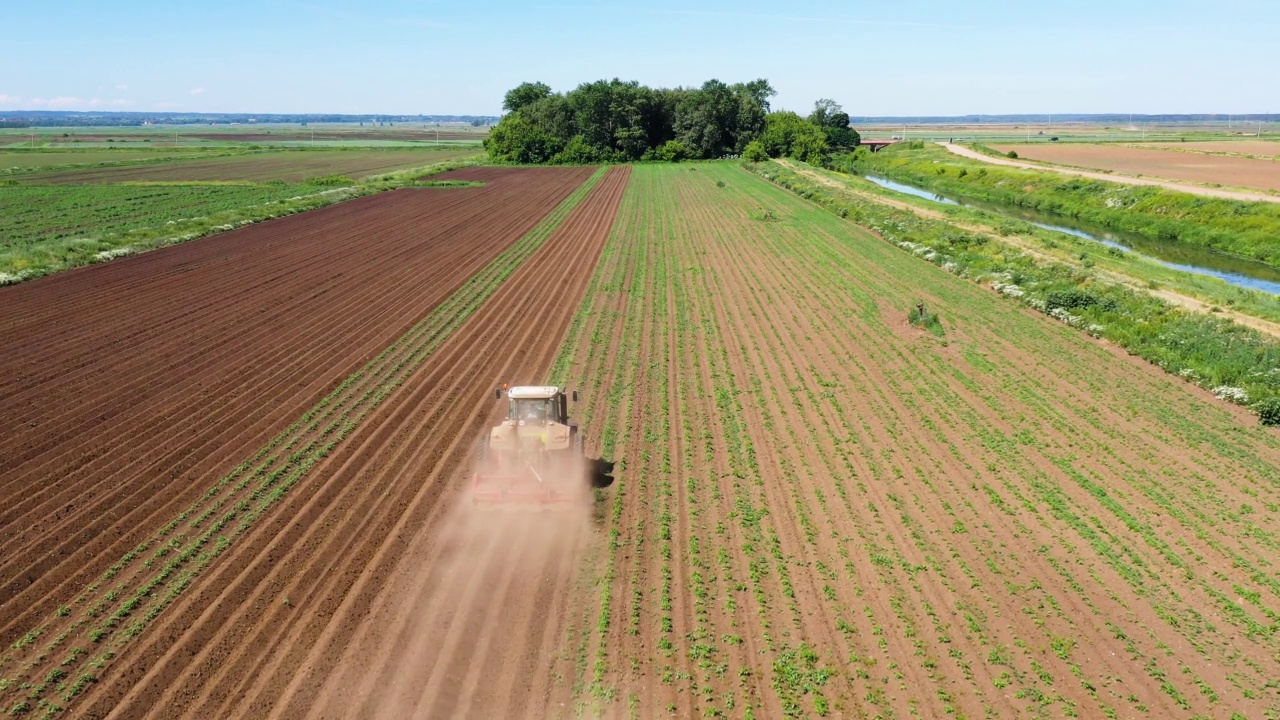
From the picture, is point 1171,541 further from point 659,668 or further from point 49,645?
point 49,645

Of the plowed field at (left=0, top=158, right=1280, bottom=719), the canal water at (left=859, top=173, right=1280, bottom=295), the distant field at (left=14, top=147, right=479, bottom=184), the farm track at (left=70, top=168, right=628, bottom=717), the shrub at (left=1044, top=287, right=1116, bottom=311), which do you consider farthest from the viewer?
the distant field at (left=14, top=147, right=479, bottom=184)

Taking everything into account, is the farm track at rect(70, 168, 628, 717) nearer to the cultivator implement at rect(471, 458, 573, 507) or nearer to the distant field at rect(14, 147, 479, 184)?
the cultivator implement at rect(471, 458, 573, 507)

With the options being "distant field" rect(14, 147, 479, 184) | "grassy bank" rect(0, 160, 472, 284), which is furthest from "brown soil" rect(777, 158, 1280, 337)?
"distant field" rect(14, 147, 479, 184)

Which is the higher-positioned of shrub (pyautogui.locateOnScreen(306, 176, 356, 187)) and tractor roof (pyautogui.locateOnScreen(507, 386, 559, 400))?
shrub (pyautogui.locateOnScreen(306, 176, 356, 187))

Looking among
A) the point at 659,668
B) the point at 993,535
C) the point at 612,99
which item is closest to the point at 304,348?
the point at 659,668

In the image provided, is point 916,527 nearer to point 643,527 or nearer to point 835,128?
point 643,527

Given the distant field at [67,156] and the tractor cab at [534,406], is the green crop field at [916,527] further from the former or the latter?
the distant field at [67,156]
